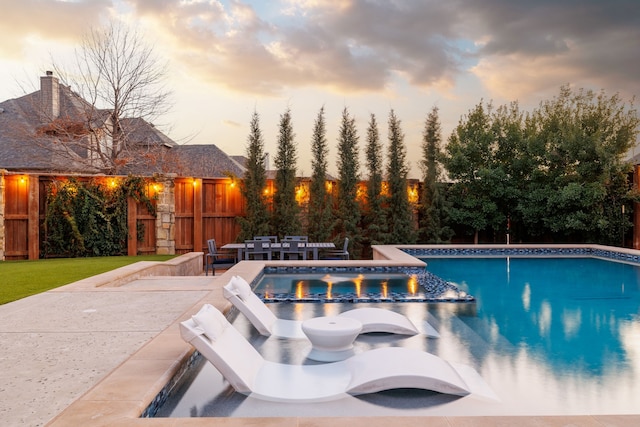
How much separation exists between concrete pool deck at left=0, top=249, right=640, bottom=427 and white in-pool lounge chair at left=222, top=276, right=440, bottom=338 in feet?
1.72

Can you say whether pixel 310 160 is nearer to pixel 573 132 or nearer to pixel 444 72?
pixel 444 72

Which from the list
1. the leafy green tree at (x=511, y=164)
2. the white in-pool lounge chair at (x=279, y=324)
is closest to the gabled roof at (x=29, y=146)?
the leafy green tree at (x=511, y=164)

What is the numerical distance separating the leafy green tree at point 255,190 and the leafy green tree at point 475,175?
5826 millimetres

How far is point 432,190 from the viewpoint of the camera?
50.5ft

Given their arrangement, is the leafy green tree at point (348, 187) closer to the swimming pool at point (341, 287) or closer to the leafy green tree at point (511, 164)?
the leafy green tree at point (511, 164)

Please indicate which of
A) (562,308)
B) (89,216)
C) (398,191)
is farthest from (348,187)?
(562,308)

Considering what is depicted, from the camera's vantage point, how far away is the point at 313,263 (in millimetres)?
10109

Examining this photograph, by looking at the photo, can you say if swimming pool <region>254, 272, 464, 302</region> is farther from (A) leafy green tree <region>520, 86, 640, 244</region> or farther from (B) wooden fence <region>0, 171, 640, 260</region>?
(A) leafy green tree <region>520, 86, 640, 244</region>

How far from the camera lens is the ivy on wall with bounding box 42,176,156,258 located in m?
13.2

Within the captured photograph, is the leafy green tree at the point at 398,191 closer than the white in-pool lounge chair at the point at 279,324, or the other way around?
the white in-pool lounge chair at the point at 279,324

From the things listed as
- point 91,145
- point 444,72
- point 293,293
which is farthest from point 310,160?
point 91,145

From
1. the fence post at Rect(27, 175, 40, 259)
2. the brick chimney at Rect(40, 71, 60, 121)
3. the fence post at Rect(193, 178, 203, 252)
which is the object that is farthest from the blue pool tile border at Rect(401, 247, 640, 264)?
the brick chimney at Rect(40, 71, 60, 121)

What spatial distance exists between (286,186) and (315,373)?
430 inches

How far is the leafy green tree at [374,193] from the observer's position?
48.9 feet
